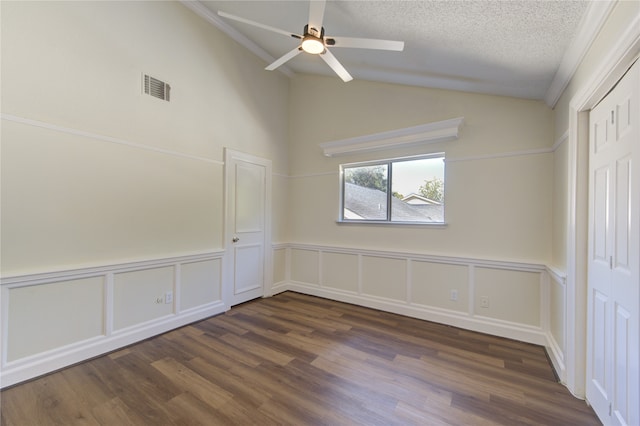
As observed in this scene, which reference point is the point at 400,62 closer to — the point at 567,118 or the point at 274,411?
the point at 567,118

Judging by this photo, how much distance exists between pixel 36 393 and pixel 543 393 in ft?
12.2


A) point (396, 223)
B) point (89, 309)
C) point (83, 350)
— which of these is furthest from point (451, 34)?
point (83, 350)

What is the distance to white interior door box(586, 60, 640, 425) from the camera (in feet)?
4.39

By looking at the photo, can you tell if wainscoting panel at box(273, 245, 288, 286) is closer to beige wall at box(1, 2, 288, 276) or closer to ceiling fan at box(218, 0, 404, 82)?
beige wall at box(1, 2, 288, 276)

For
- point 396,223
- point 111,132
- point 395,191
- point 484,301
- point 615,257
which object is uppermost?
point 111,132

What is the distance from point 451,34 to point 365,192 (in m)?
2.24

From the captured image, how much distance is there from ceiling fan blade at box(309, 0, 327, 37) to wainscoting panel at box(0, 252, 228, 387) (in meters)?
2.76

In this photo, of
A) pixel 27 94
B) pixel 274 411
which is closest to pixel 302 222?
pixel 274 411

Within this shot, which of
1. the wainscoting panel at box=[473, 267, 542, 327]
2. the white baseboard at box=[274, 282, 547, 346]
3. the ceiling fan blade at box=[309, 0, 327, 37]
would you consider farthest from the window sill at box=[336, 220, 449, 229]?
the ceiling fan blade at box=[309, 0, 327, 37]

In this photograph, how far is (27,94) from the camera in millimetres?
2100

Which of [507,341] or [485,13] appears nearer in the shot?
[485,13]

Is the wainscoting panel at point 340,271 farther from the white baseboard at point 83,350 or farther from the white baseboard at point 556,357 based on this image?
the white baseboard at point 556,357

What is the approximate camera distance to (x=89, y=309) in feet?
7.92

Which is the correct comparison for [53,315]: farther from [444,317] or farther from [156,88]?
[444,317]
